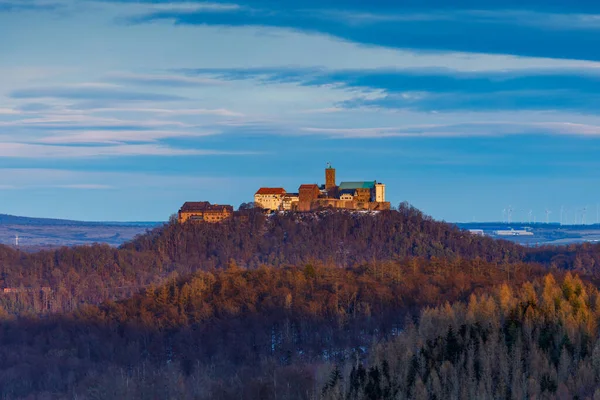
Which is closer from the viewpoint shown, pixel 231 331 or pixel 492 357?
pixel 492 357

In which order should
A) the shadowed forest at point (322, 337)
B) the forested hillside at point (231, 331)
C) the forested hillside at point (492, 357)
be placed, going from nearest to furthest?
the forested hillside at point (492, 357), the shadowed forest at point (322, 337), the forested hillside at point (231, 331)

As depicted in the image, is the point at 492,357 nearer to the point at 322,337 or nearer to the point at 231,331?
the point at 322,337

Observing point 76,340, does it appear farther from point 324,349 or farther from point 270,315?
point 324,349

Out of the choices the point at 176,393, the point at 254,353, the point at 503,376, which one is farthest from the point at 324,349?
the point at 503,376

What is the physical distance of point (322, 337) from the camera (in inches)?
4668

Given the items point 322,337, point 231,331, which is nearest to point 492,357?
point 322,337

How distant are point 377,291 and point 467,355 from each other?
45.3m

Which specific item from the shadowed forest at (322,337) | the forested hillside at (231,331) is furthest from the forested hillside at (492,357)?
the forested hillside at (231,331)

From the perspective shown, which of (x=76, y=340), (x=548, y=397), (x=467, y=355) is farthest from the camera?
(x=76, y=340)

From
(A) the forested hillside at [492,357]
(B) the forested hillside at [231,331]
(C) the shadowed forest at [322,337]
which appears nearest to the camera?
(A) the forested hillside at [492,357]

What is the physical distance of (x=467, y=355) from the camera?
8894 centimetres

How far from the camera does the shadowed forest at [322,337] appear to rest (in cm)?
8531

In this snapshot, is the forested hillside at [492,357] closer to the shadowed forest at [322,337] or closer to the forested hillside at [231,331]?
the shadowed forest at [322,337]

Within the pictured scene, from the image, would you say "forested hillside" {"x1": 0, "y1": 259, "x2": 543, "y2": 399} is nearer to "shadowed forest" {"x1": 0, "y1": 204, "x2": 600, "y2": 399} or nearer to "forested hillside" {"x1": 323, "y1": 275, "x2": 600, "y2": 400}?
Answer: "shadowed forest" {"x1": 0, "y1": 204, "x2": 600, "y2": 399}
